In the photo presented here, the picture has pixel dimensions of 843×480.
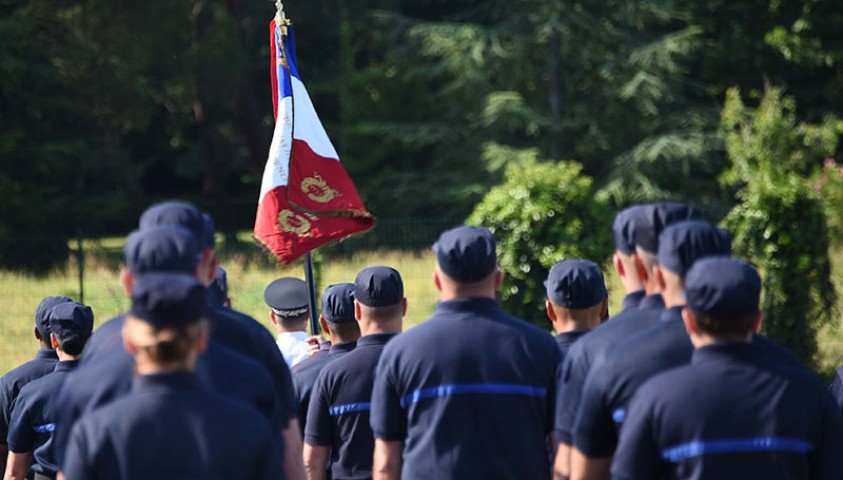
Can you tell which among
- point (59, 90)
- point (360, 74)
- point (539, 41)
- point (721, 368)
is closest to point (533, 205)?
point (721, 368)

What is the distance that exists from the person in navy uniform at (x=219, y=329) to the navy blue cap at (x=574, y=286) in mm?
1366

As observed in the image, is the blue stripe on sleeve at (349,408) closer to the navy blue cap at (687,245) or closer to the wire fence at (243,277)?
the navy blue cap at (687,245)

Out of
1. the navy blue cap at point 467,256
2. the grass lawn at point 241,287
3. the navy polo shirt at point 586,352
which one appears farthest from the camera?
the grass lawn at point 241,287

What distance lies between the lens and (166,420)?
128 inches

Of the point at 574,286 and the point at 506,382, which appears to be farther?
the point at 574,286

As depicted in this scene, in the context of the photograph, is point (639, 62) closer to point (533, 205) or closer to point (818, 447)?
point (533, 205)

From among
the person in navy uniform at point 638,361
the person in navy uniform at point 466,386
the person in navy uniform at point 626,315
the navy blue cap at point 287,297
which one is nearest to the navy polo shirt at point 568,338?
the person in navy uniform at point 466,386

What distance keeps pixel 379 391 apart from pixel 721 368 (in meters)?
1.43

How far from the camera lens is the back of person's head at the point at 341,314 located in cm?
614

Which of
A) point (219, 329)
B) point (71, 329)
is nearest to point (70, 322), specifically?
point (71, 329)

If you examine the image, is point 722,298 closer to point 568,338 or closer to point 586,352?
point 586,352

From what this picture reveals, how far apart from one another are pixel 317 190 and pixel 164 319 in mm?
4753

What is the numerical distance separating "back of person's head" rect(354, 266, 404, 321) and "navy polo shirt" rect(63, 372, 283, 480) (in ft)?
6.72

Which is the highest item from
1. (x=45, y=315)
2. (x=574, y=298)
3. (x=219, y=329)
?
(x=219, y=329)
